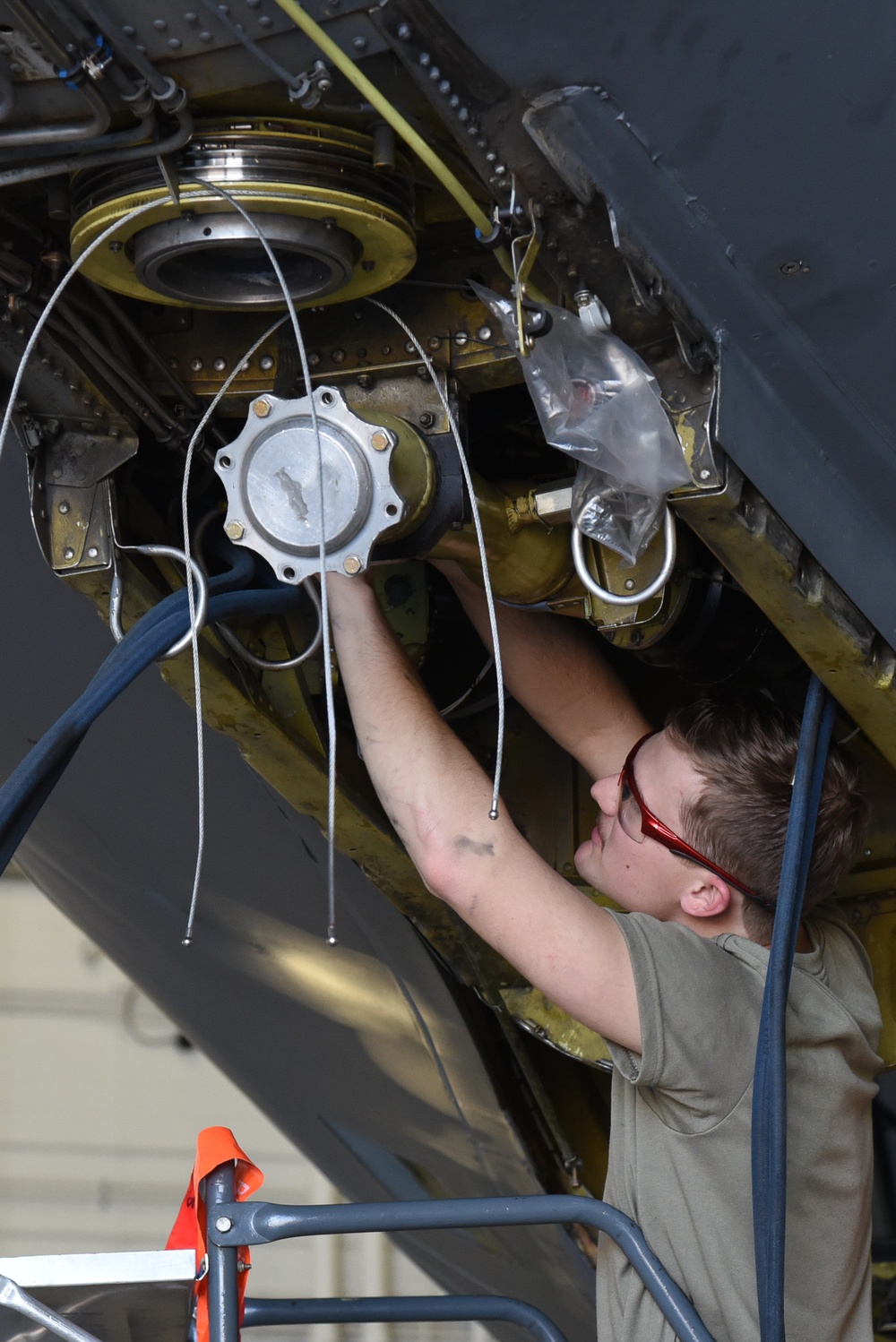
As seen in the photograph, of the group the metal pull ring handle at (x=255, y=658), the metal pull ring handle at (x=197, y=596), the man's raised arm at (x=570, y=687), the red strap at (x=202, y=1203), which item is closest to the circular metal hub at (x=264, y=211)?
the metal pull ring handle at (x=197, y=596)

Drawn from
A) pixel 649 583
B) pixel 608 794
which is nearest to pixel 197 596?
pixel 649 583

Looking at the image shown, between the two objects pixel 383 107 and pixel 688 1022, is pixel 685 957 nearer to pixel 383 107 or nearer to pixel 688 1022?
pixel 688 1022

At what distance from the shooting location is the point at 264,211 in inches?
48.8

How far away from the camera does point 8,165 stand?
124cm

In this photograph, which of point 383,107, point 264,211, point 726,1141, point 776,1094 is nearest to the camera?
point 383,107

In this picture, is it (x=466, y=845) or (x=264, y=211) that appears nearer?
(x=264, y=211)

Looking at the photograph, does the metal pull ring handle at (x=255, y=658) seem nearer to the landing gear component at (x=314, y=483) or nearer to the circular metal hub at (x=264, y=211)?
the landing gear component at (x=314, y=483)

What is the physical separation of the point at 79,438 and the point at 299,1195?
21.7 feet

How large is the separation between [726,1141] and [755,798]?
0.37 metres

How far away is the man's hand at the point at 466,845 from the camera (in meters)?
1.40

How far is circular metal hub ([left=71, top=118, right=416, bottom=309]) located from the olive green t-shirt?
27.1 inches

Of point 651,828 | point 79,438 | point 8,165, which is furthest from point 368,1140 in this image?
point 8,165

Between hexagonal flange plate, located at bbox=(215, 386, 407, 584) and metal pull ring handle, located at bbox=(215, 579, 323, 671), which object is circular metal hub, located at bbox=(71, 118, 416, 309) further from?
metal pull ring handle, located at bbox=(215, 579, 323, 671)

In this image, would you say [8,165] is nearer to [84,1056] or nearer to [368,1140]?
[368,1140]
